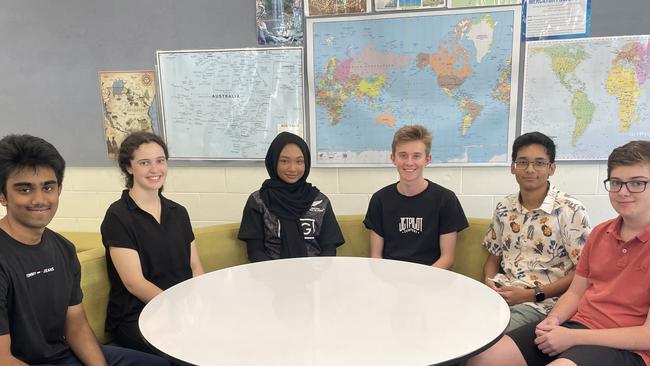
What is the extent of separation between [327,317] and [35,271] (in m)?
1.06

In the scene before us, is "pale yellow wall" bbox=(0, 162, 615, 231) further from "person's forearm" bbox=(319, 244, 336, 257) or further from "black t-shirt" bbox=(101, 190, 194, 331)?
→ "black t-shirt" bbox=(101, 190, 194, 331)

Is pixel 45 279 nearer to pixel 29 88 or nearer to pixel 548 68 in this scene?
pixel 29 88

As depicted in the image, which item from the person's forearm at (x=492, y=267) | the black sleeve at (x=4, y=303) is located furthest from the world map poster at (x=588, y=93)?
the black sleeve at (x=4, y=303)

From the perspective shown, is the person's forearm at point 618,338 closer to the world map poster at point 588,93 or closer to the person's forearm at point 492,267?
the person's forearm at point 492,267

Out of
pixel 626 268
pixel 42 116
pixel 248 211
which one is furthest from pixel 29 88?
pixel 626 268

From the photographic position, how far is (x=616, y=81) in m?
2.53

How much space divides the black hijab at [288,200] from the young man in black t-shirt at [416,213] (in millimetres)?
420

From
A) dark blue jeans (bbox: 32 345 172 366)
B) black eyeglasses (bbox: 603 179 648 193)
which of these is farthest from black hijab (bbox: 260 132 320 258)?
black eyeglasses (bbox: 603 179 648 193)

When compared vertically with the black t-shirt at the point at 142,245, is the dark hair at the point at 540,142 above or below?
above

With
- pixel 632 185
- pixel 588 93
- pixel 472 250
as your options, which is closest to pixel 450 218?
pixel 472 250

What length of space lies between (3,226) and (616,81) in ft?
10.3

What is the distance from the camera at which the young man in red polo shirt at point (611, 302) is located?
4.83 ft

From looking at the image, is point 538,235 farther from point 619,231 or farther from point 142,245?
point 142,245

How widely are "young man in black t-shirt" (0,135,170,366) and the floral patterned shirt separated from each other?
190 centimetres
